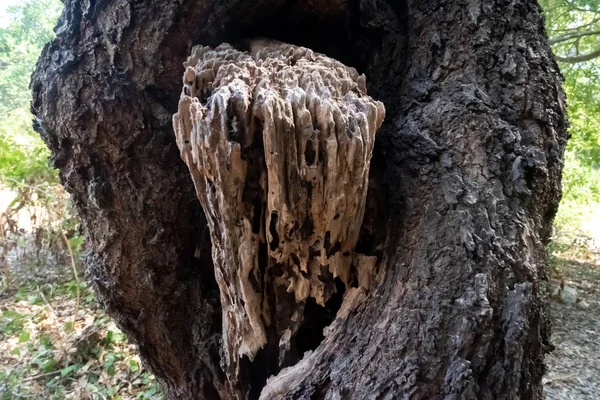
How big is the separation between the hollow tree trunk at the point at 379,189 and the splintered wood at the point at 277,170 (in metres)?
0.09

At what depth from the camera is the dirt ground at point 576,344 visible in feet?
6.68

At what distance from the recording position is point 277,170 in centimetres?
70

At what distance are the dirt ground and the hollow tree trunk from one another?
5.10 ft

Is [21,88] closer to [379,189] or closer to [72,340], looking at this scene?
[72,340]

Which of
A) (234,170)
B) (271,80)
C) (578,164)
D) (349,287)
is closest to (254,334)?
(349,287)

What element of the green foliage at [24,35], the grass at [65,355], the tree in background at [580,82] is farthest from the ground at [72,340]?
the green foliage at [24,35]

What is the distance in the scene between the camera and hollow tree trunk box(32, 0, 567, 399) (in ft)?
2.42

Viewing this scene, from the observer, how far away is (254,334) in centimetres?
93

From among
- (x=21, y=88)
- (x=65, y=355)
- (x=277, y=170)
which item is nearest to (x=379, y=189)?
(x=277, y=170)

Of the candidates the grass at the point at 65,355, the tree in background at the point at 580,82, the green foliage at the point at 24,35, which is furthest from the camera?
the green foliage at the point at 24,35

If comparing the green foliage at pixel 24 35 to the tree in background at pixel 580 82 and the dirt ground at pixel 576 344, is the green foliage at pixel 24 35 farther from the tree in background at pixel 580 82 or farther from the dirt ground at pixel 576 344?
the dirt ground at pixel 576 344

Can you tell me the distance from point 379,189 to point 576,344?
220 cm

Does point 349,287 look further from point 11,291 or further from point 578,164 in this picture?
point 578,164

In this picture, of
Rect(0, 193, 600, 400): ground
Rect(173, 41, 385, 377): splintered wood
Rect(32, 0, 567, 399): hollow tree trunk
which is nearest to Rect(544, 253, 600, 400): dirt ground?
Rect(0, 193, 600, 400): ground
